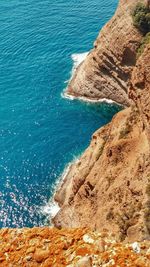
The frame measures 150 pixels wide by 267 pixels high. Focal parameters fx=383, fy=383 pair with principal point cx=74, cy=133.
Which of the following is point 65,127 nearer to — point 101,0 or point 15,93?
point 15,93

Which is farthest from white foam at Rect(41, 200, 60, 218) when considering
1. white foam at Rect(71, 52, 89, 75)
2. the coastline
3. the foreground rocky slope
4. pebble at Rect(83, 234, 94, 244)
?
pebble at Rect(83, 234, 94, 244)

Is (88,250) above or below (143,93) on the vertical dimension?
below

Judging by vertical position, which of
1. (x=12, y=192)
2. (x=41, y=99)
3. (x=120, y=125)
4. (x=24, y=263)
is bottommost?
(x=24, y=263)

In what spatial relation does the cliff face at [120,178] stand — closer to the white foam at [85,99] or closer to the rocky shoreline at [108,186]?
the rocky shoreline at [108,186]

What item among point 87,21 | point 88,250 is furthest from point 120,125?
point 87,21

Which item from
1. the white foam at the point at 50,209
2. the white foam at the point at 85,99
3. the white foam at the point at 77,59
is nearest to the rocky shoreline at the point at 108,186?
the white foam at the point at 85,99

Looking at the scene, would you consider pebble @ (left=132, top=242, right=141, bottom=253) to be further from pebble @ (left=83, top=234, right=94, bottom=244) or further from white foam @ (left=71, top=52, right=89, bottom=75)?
white foam @ (left=71, top=52, right=89, bottom=75)

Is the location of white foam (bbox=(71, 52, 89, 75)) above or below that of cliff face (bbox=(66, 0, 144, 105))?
above
